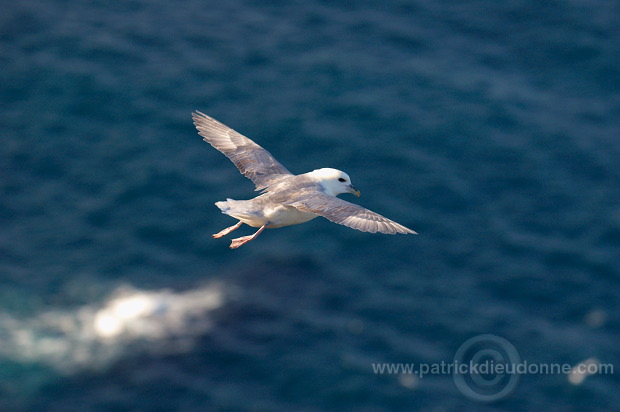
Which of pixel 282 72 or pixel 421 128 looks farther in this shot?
pixel 282 72

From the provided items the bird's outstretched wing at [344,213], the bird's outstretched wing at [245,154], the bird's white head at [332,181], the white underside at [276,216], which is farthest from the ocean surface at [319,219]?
the bird's outstretched wing at [344,213]

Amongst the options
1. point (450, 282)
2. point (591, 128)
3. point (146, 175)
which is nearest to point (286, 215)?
point (450, 282)

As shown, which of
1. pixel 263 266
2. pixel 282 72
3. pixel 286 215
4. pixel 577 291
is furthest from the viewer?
pixel 282 72

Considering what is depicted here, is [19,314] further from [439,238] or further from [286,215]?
[286,215]

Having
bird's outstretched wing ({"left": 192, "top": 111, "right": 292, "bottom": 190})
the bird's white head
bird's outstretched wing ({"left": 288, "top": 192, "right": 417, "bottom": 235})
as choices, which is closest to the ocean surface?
bird's outstretched wing ({"left": 192, "top": 111, "right": 292, "bottom": 190})

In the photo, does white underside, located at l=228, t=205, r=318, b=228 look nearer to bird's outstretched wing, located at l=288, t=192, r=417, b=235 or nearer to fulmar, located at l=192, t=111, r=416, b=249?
fulmar, located at l=192, t=111, r=416, b=249

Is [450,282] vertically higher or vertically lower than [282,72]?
lower

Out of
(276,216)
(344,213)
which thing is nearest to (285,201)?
(276,216)
